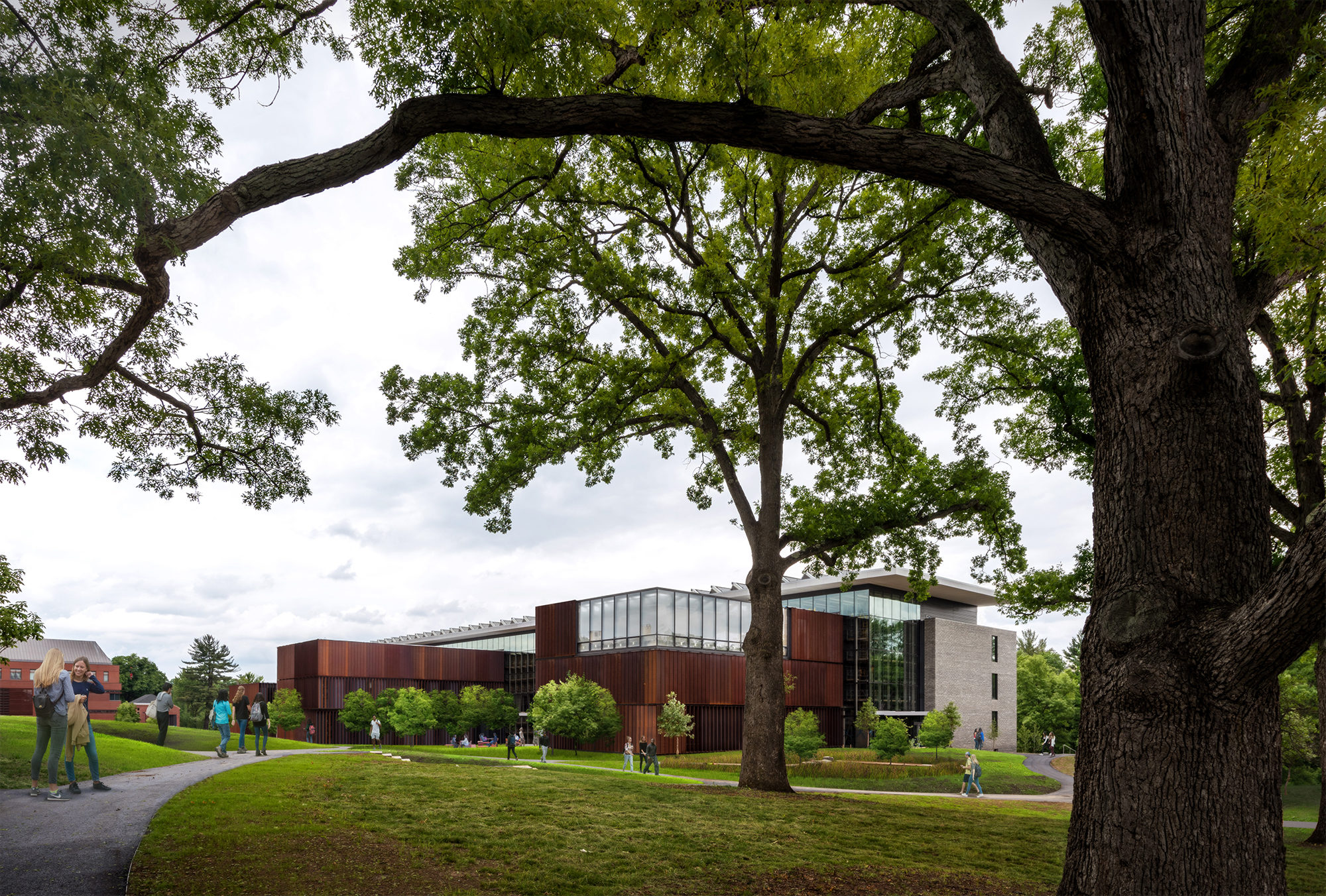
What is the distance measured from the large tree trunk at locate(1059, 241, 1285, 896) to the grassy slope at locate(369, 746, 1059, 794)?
72.4 ft

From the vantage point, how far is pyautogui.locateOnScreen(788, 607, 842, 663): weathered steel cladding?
50.8 m

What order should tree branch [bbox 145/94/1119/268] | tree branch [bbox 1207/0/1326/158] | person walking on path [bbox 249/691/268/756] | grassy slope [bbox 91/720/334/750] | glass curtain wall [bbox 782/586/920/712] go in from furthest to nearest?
glass curtain wall [bbox 782/586/920/712], grassy slope [bbox 91/720/334/750], person walking on path [bbox 249/691/268/756], tree branch [bbox 1207/0/1326/158], tree branch [bbox 145/94/1119/268]

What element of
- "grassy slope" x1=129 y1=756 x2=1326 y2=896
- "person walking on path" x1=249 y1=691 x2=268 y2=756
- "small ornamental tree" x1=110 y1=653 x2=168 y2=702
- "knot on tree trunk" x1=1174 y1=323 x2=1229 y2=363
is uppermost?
"knot on tree trunk" x1=1174 y1=323 x2=1229 y2=363

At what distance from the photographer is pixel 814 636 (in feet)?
171

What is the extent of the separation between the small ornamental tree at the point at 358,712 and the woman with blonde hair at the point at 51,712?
147 feet

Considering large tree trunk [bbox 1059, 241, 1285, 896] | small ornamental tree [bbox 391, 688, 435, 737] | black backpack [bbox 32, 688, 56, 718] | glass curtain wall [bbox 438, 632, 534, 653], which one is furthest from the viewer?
glass curtain wall [bbox 438, 632, 534, 653]

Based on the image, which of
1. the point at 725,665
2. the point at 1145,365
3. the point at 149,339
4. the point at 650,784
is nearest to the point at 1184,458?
the point at 1145,365

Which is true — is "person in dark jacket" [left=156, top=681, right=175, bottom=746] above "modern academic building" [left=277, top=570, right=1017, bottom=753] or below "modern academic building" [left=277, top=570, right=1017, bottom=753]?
above

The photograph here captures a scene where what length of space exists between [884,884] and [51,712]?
10.2 meters

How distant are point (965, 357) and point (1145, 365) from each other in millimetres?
14305

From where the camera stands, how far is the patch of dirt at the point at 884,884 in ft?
24.5

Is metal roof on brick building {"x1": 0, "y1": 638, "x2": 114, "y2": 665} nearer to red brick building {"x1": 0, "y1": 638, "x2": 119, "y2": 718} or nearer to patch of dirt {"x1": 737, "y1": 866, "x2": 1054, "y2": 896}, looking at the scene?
red brick building {"x1": 0, "y1": 638, "x2": 119, "y2": 718}

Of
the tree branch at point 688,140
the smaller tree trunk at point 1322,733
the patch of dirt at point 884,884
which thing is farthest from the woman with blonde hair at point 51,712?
the smaller tree trunk at point 1322,733

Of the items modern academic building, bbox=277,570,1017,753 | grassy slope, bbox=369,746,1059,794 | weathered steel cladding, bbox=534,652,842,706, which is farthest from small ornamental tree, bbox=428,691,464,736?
grassy slope, bbox=369,746,1059,794
